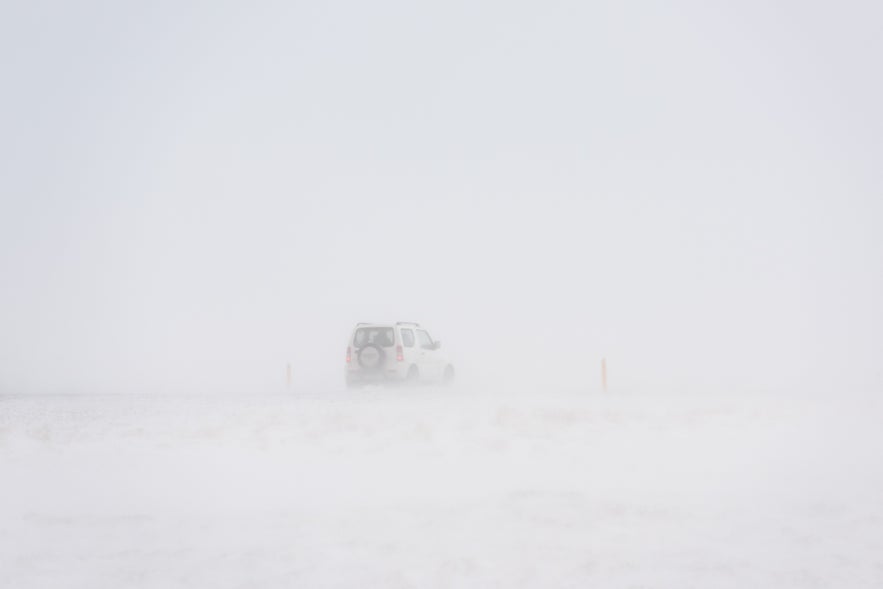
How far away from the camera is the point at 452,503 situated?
7387mm

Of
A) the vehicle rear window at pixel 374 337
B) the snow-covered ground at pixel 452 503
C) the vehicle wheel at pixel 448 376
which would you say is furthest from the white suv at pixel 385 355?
the snow-covered ground at pixel 452 503

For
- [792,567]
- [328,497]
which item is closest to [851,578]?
[792,567]

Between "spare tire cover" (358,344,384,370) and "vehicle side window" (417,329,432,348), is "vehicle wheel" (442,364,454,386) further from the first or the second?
"spare tire cover" (358,344,384,370)

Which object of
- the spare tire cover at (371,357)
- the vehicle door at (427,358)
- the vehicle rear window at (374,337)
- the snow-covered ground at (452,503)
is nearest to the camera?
the snow-covered ground at (452,503)

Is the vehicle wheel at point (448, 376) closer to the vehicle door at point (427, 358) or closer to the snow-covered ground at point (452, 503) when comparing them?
A: the vehicle door at point (427, 358)

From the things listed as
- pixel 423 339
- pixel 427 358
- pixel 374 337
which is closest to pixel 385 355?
pixel 374 337

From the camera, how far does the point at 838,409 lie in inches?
517

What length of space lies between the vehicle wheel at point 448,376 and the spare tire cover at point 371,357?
366 centimetres

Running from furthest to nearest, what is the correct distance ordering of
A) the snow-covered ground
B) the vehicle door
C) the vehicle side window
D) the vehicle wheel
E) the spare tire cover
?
1. the vehicle wheel
2. the vehicle side window
3. the vehicle door
4. the spare tire cover
5. the snow-covered ground

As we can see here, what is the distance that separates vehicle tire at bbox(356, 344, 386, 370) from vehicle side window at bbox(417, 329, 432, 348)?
181 cm

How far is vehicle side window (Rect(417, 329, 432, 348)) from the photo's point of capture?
2317cm

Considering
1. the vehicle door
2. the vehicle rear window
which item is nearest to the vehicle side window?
A: the vehicle door

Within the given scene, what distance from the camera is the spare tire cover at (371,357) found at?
21.4 m

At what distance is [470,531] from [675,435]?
4.74 meters
